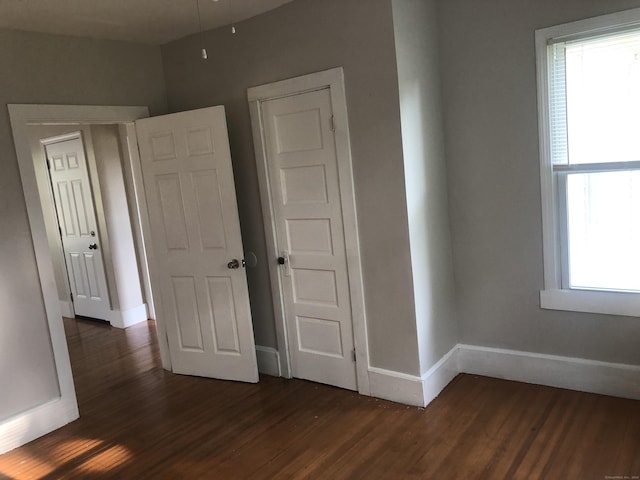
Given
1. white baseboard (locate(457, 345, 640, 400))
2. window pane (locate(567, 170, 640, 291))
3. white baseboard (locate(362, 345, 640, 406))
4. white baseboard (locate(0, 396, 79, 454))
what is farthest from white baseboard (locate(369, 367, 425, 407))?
white baseboard (locate(0, 396, 79, 454))

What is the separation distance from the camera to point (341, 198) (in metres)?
3.29

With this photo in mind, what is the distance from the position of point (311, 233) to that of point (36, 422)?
6.95ft

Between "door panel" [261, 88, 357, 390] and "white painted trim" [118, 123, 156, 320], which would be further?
"white painted trim" [118, 123, 156, 320]

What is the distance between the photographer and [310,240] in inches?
138

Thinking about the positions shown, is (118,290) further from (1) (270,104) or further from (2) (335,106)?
(2) (335,106)

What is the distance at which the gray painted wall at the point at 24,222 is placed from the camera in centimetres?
319

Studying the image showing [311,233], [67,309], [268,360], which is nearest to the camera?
[311,233]

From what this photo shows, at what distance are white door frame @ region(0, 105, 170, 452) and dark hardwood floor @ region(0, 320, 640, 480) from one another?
9 cm

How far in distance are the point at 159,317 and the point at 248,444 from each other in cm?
155

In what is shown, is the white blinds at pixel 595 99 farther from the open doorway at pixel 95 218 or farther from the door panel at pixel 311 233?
the open doorway at pixel 95 218

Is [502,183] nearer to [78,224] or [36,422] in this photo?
[36,422]

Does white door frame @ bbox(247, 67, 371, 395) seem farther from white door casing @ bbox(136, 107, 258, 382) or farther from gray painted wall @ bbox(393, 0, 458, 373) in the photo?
gray painted wall @ bbox(393, 0, 458, 373)

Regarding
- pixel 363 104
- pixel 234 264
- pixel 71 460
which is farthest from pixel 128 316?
pixel 363 104

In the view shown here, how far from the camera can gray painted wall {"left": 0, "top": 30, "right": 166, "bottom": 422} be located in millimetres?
3186
